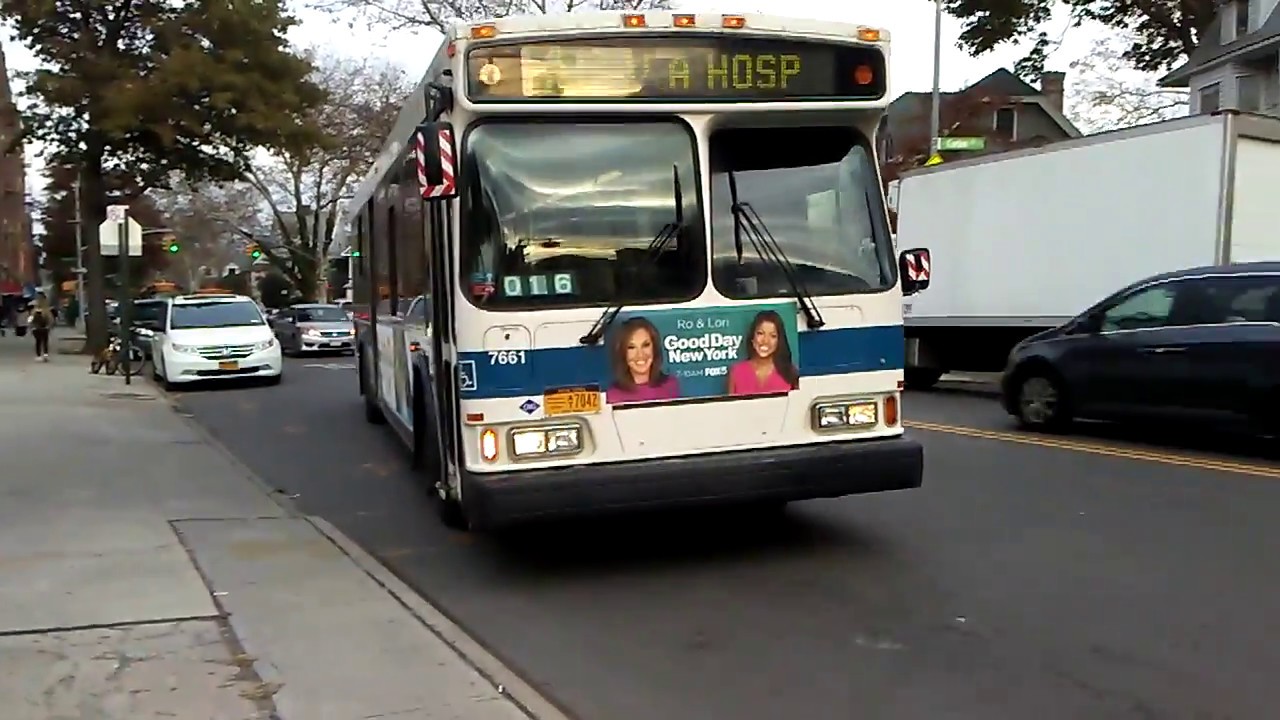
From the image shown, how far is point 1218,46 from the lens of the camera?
3806 cm

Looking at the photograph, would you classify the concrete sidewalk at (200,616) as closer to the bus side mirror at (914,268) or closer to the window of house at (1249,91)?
the bus side mirror at (914,268)

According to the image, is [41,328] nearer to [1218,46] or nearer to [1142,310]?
[1142,310]

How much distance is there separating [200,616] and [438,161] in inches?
103

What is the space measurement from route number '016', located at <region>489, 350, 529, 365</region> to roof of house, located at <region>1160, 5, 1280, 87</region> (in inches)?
1358

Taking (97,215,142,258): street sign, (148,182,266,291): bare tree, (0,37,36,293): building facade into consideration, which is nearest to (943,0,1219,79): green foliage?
(97,215,142,258): street sign

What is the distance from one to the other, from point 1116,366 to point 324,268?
5544cm

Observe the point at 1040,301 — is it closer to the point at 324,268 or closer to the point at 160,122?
the point at 160,122

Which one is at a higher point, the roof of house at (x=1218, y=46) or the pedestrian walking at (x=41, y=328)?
the roof of house at (x=1218, y=46)

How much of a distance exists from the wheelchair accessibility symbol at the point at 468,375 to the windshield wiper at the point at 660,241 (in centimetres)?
64

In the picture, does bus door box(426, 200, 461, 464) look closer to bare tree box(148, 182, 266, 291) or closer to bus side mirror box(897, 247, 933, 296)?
bus side mirror box(897, 247, 933, 296)

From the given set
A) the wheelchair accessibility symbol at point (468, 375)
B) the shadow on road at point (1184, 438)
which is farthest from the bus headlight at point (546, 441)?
the shadow on road at point (1184, 438)

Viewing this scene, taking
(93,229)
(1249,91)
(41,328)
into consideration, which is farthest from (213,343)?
(1249,91)

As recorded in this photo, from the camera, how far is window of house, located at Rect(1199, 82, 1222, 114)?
128ft

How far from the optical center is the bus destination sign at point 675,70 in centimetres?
673
